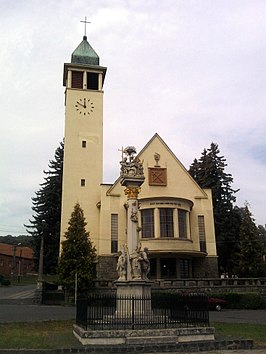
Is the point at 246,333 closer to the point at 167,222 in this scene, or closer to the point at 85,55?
the point at 167,222

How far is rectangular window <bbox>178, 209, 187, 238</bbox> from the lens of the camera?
39.7m

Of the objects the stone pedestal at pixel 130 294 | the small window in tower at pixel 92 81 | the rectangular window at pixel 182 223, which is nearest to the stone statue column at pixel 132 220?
the stone pedestal at pixel 130 294

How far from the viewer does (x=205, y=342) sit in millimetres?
13375

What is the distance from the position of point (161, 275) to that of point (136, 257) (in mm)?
22468

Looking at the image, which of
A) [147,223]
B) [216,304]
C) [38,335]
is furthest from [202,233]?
[38,335]

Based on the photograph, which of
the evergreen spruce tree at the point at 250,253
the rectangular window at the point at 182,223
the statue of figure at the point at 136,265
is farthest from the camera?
the rectangular window at the point at 182,223

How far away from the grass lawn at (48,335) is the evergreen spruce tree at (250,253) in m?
20.3

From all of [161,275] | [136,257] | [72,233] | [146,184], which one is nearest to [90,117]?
[146,184]

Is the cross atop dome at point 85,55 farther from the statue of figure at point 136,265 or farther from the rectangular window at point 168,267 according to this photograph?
the statue of figure at point 136,265

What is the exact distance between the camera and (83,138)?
46219 mm

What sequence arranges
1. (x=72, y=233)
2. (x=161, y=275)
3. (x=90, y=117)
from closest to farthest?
(x=72, y=233) → (x=161, y=275) → (x=90, y=117)

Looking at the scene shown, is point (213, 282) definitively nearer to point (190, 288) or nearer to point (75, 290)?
point (190, 288)

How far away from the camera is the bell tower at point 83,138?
44.2 metres

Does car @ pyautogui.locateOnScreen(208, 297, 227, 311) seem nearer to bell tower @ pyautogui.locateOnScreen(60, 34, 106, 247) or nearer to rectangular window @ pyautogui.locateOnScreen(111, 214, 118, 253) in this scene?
rectangular window @ pyautogui.locateOnScreen(111, 214, 118, 253)
